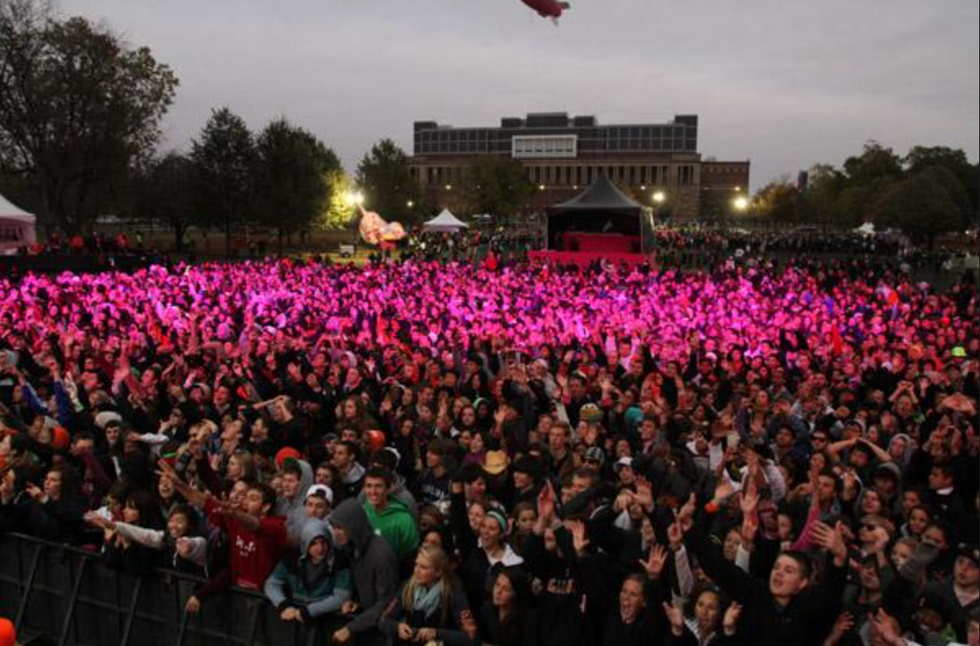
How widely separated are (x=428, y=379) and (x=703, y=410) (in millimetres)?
3486

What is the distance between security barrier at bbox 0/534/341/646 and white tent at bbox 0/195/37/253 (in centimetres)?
2719

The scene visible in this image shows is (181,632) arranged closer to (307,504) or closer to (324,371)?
(307,504)

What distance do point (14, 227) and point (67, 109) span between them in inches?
393

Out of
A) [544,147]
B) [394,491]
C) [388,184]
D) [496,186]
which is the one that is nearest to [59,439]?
[394,491]

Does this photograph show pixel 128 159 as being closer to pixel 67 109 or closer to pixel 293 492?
pixel 67 109

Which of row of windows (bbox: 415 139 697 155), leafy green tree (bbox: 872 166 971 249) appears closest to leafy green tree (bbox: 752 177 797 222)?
row of windows (bbox: 415 139 697 155)

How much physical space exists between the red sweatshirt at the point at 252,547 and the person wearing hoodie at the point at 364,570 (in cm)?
37

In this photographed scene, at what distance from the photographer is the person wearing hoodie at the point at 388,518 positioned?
5.48 meters

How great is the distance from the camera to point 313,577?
5090mm

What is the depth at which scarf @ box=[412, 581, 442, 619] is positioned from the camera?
4.76m

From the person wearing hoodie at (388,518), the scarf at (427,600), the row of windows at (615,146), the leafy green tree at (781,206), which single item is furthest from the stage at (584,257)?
the row of windows at (615,146)

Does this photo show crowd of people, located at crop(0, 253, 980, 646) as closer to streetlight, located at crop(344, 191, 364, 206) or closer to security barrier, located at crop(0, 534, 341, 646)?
security barrier, located at crop(0, 534, 341, 646)

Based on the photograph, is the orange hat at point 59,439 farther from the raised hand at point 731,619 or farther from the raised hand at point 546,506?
the raised hand at point 731,619

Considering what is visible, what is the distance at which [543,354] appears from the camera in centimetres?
1224
